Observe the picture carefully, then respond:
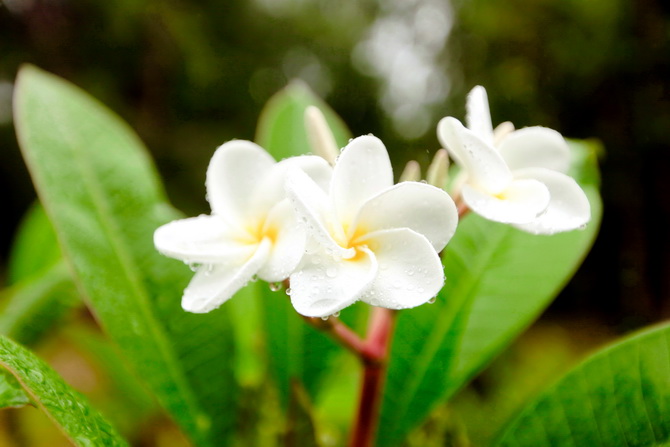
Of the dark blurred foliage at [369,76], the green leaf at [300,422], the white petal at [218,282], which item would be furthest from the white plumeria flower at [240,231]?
the dark blurred foliage at [369,76]

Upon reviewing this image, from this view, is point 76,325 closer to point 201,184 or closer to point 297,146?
point 297,146

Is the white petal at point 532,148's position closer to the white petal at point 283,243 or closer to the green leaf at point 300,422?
the white petal at point 283,243

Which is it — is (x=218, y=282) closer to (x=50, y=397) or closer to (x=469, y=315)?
→ (x=50, y=397)

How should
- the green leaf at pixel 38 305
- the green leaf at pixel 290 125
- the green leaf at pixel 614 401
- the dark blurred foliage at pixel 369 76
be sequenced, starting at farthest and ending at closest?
1. the dark blurred foliage at pixel 369 76
2. the green leaf at pixel 290 125
3. the green leaf at pixel 38 305
4. the green leaf at pixel 614 401

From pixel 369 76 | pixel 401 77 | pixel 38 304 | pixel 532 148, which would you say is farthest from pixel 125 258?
pixel 369 76

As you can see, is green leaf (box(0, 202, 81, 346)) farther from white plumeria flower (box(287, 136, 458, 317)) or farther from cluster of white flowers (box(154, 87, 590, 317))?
white plumeria flower (box(287, 136, 458, 317))
